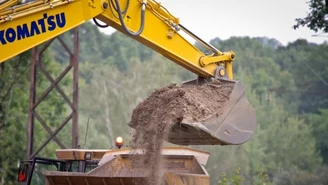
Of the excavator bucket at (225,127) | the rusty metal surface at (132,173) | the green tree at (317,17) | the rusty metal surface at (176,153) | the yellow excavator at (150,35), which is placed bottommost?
the rusty metal surface at (132,173)

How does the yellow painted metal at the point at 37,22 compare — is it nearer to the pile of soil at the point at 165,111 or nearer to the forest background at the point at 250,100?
the pile of soil at the point at 165,111

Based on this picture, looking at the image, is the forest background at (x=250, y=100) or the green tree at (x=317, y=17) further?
the forest background at (x=250, y=100)

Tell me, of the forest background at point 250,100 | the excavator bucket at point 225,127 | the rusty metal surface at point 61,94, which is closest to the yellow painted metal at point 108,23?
the excavator bucket at point 225,127

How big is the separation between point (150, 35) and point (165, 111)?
3.20 ft

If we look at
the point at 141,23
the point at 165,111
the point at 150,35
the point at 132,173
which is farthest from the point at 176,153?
the point at 141,23

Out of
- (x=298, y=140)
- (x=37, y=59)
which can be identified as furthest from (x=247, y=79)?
(x=37, y=59)

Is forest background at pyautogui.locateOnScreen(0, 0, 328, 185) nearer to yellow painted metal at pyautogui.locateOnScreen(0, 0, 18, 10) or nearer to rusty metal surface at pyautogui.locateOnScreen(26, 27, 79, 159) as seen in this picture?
rusty metal surface at pyautogui.locateOnScreen(26, 27, 79, 159)

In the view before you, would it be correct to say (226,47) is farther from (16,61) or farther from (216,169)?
(16,61)

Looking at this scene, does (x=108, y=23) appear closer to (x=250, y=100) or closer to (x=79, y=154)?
(x=79, y=154)

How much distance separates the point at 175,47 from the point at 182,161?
1.43 m

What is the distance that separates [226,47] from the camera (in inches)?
2557

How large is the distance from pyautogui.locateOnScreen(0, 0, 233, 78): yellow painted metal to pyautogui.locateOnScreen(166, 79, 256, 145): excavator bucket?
27.9 inches

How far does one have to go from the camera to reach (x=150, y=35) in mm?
10844

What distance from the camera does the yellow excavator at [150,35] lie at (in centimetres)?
947
